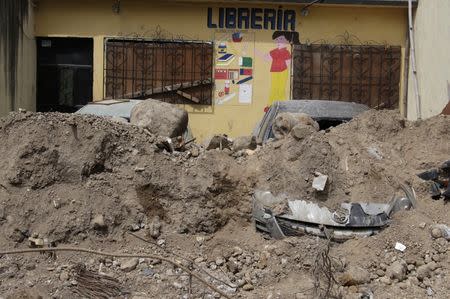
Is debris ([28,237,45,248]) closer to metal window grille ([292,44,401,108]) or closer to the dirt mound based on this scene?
the dirt mound

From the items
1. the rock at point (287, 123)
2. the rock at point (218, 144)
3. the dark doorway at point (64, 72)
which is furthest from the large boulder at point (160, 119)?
the dark doorway at point (64, 72)

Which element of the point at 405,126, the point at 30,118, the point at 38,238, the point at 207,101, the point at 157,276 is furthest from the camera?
the point at 207,101

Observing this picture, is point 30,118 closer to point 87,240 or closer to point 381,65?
point 87,240

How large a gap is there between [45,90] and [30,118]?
8139 millimetres

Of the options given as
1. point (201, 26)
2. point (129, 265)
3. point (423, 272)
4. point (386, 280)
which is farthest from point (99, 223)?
point (201, 26)

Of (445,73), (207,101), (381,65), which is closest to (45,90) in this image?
(207,101)

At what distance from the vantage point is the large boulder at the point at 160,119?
7.77 metres

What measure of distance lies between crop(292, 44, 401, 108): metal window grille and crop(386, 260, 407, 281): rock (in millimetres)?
8816

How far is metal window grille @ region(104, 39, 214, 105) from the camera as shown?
14156 mm

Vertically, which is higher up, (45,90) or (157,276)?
(45,90)

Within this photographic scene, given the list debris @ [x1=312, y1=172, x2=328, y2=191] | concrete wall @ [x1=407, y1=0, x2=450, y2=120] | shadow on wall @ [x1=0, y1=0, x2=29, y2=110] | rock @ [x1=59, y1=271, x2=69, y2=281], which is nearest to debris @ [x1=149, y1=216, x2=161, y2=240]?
rock @ [x1=59, y1=271, x2=69, y2=281]

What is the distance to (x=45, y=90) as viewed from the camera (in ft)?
48.0

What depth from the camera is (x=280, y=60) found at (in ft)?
47.0

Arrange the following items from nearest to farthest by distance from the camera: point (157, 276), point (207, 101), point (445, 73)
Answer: point (157, 276)
point (445, 73)
point (207, 101)
